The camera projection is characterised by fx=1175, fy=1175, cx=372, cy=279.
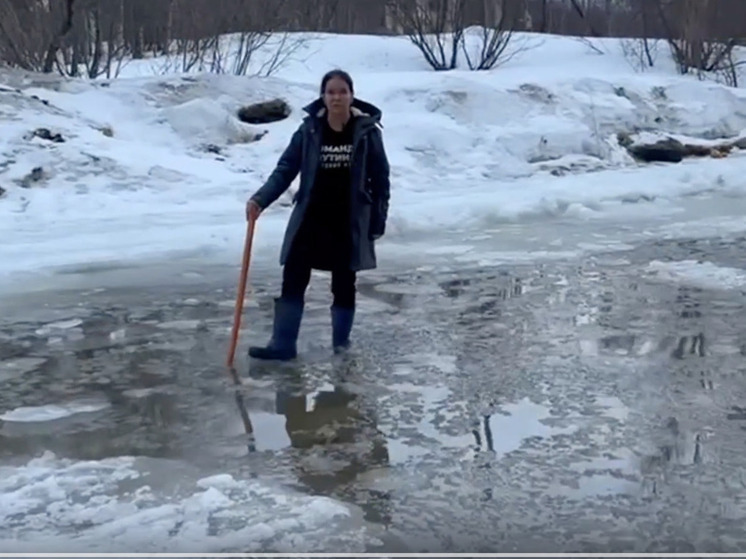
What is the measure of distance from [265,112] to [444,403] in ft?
41.9

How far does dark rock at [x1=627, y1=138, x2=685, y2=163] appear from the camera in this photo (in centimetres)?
1984

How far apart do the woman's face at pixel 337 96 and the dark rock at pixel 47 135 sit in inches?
353

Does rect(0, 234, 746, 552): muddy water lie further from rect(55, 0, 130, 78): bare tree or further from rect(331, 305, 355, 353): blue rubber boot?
rect(55, 0, 130, 78): bare tree

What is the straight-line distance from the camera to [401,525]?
443 cm

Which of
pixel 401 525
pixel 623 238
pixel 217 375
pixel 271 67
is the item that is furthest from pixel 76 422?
pixel 271 67

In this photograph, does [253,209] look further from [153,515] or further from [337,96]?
[153,515]

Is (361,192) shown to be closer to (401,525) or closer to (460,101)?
(401,525)

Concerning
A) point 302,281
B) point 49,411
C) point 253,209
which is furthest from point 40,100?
point 49,411

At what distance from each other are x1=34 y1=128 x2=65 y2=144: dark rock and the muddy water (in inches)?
247

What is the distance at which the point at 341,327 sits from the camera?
7.13 m

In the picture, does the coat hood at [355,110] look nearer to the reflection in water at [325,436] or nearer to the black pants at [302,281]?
the black pants at [302,281]

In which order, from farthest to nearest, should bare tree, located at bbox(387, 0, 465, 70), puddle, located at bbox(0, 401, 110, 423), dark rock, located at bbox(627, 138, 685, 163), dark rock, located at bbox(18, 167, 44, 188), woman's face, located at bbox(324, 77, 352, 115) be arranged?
bare tree, located at bbox(387, 0, 465, 70) → dark rock, located at bbox(627, 138, 685, 163) → dark rock, located at bbox(18, 167, 44, 188) → woman's face, located at bbox(324, 77, 352, 115) → puddle, located at bbox(0, 401, 110, 423)

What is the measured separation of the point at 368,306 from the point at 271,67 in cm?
1581

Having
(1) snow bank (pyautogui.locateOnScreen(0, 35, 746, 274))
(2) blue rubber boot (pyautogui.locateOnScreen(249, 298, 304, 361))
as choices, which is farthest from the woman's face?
(1) snow bank (pyautogui.locateOnScreen(0, 35, 746, 274))
